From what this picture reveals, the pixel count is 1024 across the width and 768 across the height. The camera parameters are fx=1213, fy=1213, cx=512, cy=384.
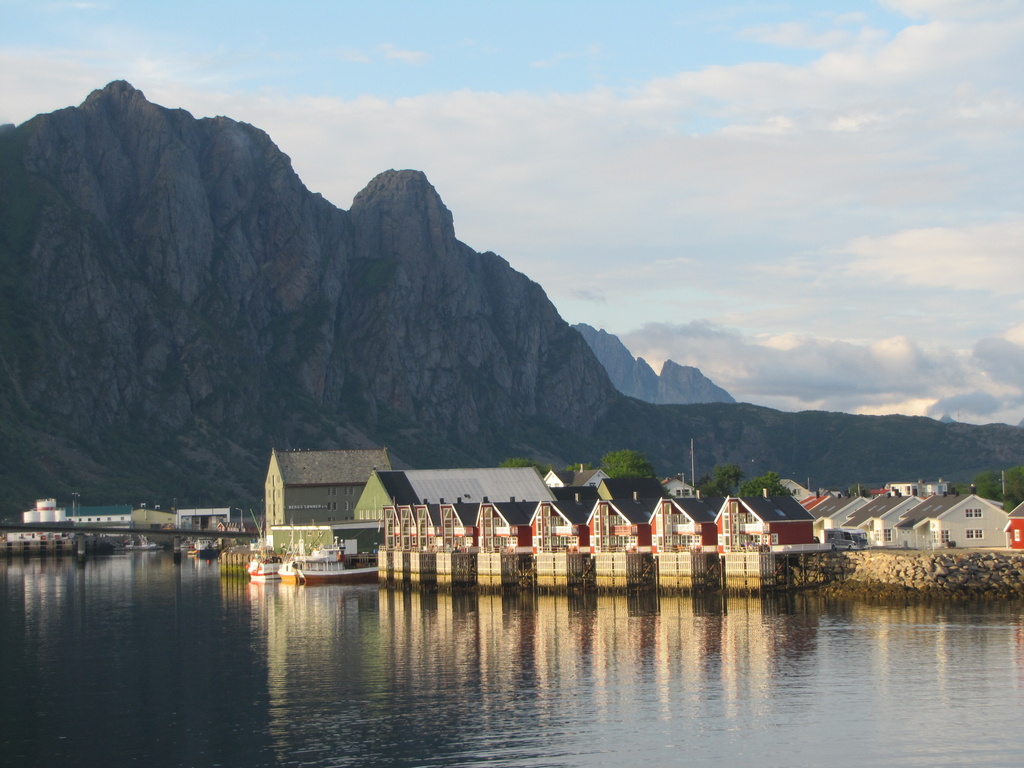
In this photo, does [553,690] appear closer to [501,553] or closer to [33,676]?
[33,676]

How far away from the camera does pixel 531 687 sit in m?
64.9

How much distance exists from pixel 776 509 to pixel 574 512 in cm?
2188

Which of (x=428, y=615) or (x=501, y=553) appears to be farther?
(x=501, y=553)

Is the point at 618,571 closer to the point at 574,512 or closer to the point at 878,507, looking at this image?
the point at 574,512

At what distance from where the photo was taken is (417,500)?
149m

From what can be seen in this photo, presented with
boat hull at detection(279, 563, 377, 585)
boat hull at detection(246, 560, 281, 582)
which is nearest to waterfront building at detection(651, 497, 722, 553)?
boat hull at detection(279, 563, 377, 585)

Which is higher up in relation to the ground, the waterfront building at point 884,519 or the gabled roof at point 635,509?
the gabled roof at point 635,509

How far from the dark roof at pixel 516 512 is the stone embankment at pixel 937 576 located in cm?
3391

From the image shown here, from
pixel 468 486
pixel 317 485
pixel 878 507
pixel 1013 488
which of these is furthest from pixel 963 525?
pixel 317 485

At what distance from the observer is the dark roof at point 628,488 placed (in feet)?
505

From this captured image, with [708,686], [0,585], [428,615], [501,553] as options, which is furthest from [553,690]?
[0,585]

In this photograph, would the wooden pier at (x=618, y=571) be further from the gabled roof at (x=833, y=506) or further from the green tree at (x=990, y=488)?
the green tree at (x=990, y=488)

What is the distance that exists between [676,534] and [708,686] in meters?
48.7

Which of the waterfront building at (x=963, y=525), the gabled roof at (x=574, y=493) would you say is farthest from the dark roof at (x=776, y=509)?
the gabled roof at (x=574, y=493)
